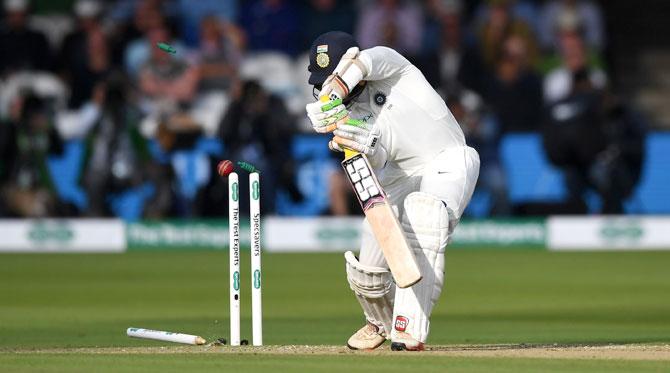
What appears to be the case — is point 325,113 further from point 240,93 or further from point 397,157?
point 240,93

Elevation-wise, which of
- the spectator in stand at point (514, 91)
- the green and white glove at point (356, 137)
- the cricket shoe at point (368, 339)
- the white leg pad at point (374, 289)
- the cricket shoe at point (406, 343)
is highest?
the spectator in stand at point (514, 91)

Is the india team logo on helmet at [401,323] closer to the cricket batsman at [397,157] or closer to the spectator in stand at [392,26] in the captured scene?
the cricket batsman at [397,157]

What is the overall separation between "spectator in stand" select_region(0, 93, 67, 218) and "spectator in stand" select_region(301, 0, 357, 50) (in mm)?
3447

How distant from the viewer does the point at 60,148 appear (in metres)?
17.6

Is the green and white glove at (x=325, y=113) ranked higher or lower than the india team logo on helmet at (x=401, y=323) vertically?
higher

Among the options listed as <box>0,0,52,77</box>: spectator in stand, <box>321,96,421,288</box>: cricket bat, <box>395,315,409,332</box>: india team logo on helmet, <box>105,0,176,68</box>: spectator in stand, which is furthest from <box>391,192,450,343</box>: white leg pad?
<box>0,0,52,77</box>: spectator in stand

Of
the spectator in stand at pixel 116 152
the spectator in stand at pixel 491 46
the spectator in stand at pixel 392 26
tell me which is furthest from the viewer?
the spectator in stand at pixel 392 26

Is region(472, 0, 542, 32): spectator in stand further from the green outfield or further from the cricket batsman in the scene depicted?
the cricket batsman

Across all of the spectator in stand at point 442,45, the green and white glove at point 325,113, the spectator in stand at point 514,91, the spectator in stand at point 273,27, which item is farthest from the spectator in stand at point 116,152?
the green and white glove at point 325,113

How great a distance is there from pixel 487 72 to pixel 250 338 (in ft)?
30.7

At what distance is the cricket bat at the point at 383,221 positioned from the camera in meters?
6.83

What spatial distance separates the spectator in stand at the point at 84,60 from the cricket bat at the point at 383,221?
37.8 ft

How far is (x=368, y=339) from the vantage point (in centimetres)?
753

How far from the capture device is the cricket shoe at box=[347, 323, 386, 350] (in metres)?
7.50
